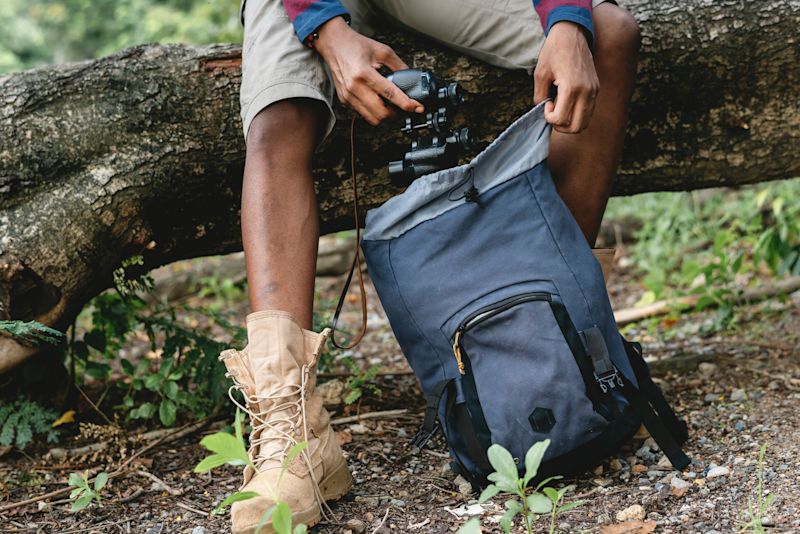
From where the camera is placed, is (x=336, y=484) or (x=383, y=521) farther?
(x=336, y=484)

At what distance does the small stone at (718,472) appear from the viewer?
1980 mm

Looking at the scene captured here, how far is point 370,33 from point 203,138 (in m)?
0.64

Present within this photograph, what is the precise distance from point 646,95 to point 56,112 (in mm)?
1945

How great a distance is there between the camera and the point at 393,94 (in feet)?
6.72

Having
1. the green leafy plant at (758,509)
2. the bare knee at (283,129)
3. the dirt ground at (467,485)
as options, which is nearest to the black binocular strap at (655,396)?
the dirt ground at (467,485)

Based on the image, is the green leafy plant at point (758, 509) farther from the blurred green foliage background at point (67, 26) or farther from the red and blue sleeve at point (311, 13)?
the blurred green foliage background at point (67, 26)

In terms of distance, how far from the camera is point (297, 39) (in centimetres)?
219

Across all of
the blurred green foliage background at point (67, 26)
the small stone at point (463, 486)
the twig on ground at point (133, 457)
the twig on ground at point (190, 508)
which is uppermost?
the blurred green foliage background at point (67, 26)

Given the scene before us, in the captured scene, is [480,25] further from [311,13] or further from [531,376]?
[531,376]

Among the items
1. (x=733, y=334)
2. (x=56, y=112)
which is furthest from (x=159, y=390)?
(x=733, y=334)

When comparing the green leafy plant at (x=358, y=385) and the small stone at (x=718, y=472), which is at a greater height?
the green leafy plant at (x=358, y=385)

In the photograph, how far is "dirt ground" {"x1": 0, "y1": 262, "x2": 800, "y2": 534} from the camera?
1844 millimetres

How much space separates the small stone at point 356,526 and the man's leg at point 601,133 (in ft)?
3.43

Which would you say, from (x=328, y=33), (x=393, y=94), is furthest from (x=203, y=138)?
(x=393, y=94)
